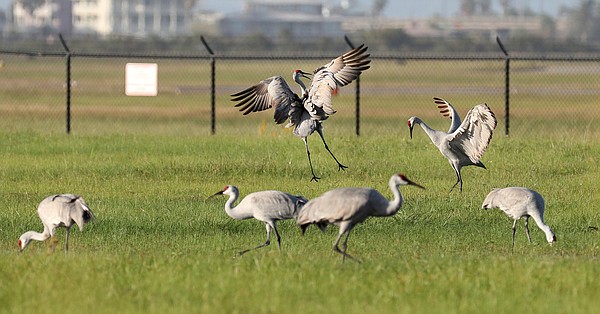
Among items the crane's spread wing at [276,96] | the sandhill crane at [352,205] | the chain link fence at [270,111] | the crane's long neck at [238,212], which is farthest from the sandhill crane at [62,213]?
the chain link fence at [270,111]

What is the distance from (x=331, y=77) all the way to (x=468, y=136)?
7.76ft

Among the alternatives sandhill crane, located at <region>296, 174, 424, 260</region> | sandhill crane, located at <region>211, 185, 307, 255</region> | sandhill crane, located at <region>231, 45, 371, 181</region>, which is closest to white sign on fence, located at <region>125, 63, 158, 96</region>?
sandhill crane, located at <region>231, 45, 371, 181</region>

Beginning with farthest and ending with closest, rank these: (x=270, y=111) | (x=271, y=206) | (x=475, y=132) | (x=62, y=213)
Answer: (x=270, y=111), (x=475, y=132), (x=271, y=206), (x=62, y=213)

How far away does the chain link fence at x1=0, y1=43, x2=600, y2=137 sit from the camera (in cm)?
3400

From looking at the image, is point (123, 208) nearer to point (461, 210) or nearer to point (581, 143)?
point (461, 210)

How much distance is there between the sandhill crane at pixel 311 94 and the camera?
62.3 feet

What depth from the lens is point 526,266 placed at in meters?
11.5

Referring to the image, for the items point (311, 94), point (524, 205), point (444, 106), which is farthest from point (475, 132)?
point (524, 205)

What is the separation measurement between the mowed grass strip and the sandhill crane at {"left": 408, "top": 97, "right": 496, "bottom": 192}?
0.57 metres

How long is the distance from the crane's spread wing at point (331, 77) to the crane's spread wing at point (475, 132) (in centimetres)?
173

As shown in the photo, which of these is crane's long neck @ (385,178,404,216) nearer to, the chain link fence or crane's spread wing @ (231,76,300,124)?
crane's spread wing @ (231,76,300,124)

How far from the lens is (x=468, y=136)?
18.2 metres

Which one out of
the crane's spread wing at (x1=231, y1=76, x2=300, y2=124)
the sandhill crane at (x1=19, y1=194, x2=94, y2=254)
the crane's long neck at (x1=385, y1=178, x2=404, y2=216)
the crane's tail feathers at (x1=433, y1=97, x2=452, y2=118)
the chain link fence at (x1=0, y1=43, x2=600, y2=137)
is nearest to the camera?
the crane's long neck at (x1=385, y1=178, x2=404, y2=216)

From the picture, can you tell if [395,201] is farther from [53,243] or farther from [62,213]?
[53,243]
